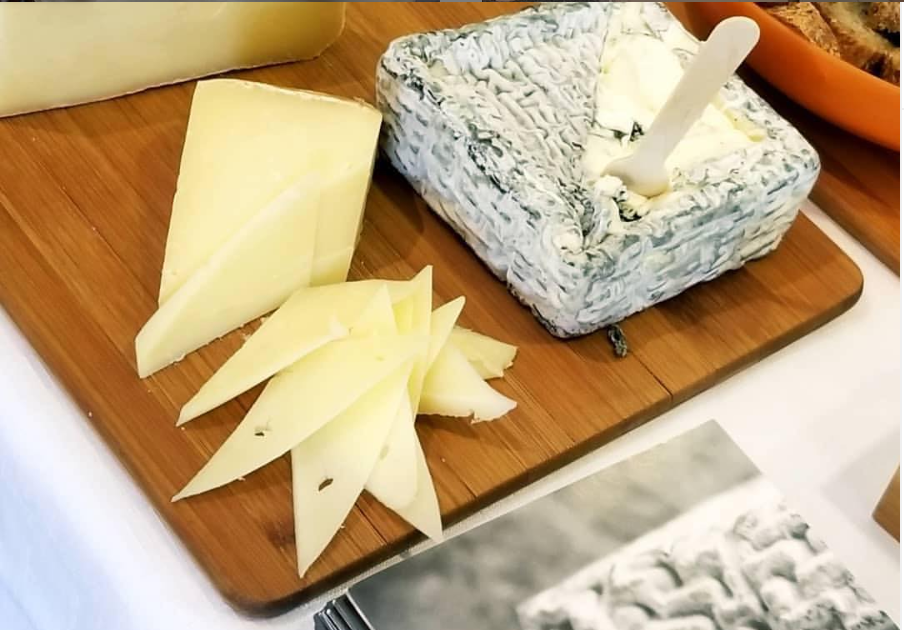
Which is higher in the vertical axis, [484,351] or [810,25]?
[810,25]

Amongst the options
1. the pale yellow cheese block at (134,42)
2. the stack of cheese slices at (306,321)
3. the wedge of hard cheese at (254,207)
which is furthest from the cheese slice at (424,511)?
the pale yellow cheese block at (134,42)

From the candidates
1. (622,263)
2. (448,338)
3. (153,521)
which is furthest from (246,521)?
(622,263)

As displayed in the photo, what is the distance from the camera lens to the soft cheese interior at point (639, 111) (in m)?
0.83

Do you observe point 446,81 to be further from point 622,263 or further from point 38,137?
point 38,137

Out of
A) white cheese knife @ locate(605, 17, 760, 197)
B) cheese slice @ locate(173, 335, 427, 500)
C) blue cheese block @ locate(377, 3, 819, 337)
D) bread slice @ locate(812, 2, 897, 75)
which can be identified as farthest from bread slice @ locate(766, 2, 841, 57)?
cheese slice @ locate(173, 335, 427, 500)

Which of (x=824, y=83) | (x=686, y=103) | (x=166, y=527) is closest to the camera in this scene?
(x=166, y=527)

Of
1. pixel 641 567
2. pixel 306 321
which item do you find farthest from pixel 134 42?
pixel 641 567

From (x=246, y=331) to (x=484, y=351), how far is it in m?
0.17

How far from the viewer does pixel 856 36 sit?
3.26 ft

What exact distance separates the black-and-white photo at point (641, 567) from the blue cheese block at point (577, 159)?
146mm

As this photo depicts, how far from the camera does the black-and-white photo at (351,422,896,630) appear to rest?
0.63 meters

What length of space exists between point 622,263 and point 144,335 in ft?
1.07

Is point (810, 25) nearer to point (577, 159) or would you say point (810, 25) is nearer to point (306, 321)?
point (577, 159)

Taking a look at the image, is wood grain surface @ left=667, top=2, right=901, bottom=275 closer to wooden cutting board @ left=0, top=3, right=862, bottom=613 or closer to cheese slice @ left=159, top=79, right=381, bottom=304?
wooden cutting board @ left=0, top=3, right=862, bottom=613
